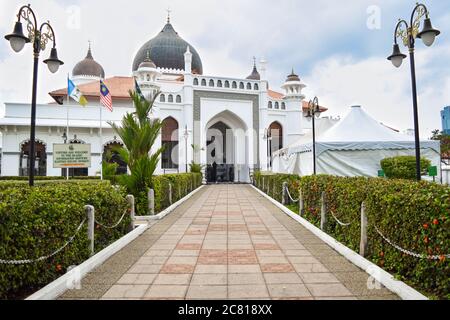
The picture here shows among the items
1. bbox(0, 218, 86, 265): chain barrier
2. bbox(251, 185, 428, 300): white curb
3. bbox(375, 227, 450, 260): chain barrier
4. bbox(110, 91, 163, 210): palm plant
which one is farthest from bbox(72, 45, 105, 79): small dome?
bbox(375, 227, 450, 260): chain barrier

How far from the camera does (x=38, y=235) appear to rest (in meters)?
3.81

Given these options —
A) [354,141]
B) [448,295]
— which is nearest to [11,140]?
[354,141]

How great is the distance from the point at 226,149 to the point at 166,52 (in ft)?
37.6

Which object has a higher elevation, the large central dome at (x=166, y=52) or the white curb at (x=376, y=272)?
the large central dome at (x=166, y=52)

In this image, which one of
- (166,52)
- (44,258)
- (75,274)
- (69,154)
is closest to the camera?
(44,258)

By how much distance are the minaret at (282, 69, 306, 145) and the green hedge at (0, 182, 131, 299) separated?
29.1m

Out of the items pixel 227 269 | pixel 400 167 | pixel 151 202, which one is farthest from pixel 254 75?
pixel 227 269

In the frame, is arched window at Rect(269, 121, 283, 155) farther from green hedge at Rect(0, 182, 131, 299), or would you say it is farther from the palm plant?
green hedge at Rect(0, 182, 131, 299)

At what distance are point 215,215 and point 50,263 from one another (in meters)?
6.59

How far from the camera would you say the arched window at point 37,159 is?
23422 millimetres

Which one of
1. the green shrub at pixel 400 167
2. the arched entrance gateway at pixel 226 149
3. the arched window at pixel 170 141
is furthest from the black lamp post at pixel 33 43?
the arched entrance gateway at pixel 226 149

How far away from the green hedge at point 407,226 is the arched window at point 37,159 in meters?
23.3

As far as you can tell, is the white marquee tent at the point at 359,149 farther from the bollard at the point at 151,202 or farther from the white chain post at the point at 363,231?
the white chain post at the point at 363,231

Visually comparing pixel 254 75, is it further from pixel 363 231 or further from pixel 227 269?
pixel 227 269
